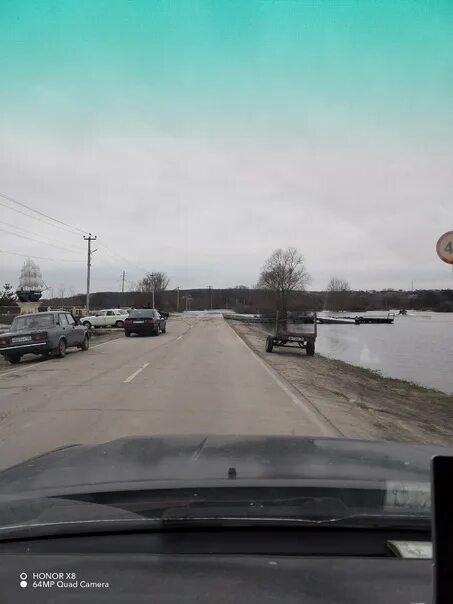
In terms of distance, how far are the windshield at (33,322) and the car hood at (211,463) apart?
617 inches

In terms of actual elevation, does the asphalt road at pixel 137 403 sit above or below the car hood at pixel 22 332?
below

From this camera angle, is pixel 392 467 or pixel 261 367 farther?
pixel 261 367

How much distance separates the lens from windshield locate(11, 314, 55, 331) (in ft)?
59.7

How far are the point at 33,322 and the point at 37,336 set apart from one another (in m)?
0.95

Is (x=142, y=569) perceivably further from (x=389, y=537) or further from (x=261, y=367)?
(x=261, y=367)

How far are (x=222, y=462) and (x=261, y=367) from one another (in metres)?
13.5

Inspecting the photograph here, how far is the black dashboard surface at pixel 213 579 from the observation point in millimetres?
1709

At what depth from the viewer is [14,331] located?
1781cm

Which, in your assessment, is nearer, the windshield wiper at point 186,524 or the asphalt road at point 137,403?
the windshield wiper at point 186,524

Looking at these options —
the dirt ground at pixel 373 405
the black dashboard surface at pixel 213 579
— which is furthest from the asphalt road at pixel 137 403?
the black dashboard surface at pixel 213 579

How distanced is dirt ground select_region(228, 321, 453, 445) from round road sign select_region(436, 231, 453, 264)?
2.63 meters

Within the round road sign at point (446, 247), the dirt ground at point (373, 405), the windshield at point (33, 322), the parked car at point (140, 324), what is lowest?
the dirt ground at point (373, 405)

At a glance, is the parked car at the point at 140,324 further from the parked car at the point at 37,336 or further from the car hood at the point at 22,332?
the car hood at the point at 22,332

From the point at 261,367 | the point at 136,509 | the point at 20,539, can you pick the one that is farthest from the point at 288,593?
the point at 261,367
